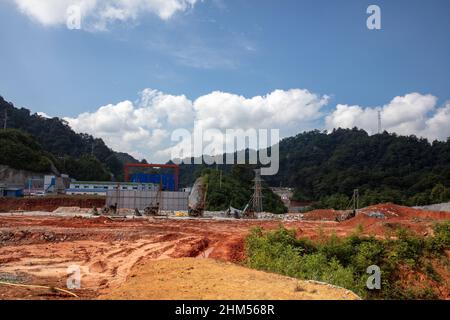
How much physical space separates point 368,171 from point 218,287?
198 ft

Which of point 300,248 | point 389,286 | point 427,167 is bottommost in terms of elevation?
point 389,286

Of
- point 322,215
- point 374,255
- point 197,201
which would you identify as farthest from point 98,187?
point 374,255

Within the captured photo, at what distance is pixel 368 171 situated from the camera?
62656mm

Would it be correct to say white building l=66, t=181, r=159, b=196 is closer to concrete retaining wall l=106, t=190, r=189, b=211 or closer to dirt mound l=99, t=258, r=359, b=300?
concrete retaining wall l=106, t=190, r=189, b=211

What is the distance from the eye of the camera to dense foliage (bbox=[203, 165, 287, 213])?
48562mm

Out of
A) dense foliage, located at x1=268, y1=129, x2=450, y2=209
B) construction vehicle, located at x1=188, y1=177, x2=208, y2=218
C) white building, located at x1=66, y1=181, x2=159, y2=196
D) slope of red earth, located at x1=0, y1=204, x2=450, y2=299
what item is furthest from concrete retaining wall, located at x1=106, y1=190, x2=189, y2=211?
dense foliage, located at x1=268, y1=129, x2=450, y2=209

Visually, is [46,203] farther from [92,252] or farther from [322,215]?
[92,252]

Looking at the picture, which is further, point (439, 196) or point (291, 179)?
point (291, 179)

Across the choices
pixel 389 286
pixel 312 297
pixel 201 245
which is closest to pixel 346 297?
pixel 312 297

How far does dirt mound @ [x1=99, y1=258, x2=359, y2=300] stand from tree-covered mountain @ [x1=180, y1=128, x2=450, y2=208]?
42476 mm
